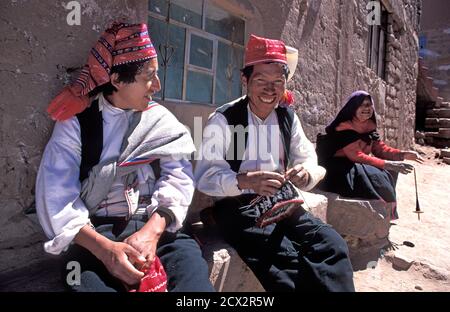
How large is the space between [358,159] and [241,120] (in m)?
1.69

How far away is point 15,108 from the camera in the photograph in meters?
1.48

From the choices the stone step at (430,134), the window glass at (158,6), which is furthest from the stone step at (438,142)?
the window glass at (158,6)

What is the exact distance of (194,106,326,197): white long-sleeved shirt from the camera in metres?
1.82

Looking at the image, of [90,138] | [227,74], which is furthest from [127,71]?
[227,74]

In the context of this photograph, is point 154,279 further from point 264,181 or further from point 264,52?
point 264,52

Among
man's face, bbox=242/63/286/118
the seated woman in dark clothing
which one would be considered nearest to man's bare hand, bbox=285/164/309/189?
man's face, bbox=242/63/286/118

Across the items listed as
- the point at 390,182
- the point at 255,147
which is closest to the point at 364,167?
the point at 390,182

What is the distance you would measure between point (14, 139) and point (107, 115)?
448mm

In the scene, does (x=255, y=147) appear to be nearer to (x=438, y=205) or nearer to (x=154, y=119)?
(x=154, y=119)

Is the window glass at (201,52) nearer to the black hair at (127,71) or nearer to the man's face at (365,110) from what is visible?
the black hair at (127,71)

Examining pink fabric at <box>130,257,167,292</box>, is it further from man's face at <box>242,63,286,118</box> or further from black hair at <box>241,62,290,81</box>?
black hair at <box>241,62,290,81</box>

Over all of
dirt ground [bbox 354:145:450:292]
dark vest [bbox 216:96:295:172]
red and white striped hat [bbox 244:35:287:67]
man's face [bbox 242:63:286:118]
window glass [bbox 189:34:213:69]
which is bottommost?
dirt ground [bbox 354:145:450:292]

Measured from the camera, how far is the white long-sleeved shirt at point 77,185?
1.28 metres

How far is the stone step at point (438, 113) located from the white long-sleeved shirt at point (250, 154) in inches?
372
